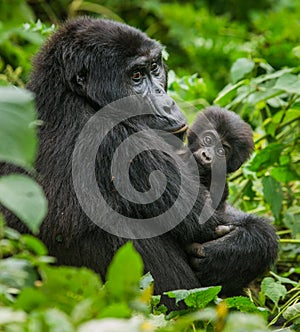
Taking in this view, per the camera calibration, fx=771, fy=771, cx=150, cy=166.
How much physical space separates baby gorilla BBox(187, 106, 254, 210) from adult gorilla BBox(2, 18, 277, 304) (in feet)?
0.36

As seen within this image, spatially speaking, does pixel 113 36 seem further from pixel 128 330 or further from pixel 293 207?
pixel 128 330

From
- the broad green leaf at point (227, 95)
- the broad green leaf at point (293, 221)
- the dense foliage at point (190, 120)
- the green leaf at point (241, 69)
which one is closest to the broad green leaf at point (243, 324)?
the dense foliage at point (190, 120)

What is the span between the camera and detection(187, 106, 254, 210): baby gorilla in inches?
141

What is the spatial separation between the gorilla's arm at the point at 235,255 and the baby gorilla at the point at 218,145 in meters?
0.20

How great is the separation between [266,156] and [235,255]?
99 centimetres

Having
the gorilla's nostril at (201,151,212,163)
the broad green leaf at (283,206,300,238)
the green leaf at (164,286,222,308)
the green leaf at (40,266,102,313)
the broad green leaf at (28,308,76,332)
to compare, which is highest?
the broad green leaf at (28,308,76,332)

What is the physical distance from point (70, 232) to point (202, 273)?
A: 2.18ft

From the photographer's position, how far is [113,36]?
3338 millimetres

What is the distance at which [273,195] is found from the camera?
3990 millimetres

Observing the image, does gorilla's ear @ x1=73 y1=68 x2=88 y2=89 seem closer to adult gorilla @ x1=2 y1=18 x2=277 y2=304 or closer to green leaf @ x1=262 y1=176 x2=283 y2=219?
adult gorilla @ x1=2 y1=18 x2=277 y2=304

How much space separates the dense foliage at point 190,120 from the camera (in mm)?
1604

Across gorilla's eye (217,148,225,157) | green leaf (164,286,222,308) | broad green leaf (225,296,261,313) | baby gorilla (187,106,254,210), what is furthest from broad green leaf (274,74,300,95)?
green leaf (164,286,222,308)

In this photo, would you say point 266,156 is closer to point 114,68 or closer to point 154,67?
point 154,67

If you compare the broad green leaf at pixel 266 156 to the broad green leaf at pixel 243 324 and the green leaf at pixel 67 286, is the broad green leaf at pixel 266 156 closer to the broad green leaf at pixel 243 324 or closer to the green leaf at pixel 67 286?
the green leaf at pixel 67 286
